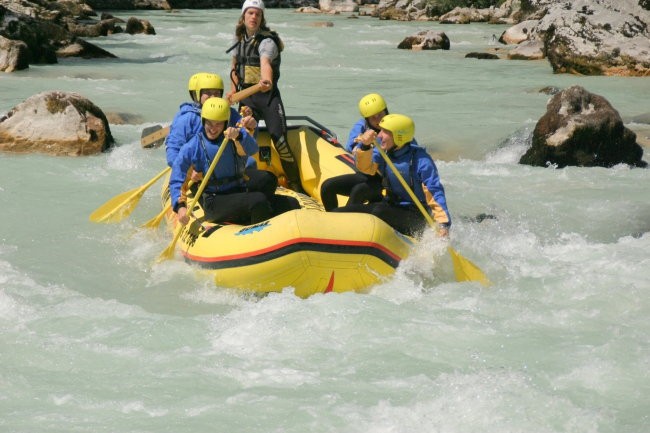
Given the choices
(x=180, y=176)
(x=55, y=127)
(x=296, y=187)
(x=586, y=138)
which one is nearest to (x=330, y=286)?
(x=180, y=176)

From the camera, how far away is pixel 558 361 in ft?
16.5

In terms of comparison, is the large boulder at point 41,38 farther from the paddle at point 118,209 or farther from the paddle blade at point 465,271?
the paddle blade at point 465,271

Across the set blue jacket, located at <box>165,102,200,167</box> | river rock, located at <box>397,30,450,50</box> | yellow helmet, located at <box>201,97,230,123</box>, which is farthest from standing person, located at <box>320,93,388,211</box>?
river rock, located at <box>397,30,450,50</box>

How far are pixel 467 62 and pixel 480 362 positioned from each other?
1520 centimetres

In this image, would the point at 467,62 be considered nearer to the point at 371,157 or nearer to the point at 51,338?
the point at 371,157

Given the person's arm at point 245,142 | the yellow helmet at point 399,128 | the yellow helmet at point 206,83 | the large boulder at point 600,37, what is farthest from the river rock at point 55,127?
the large boulder at point 600,37

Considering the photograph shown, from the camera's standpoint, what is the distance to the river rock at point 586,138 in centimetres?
1000

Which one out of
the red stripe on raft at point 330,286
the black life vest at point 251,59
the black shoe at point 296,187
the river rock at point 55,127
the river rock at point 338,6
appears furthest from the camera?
the river rock at point 338,6

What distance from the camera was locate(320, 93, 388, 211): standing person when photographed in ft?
21.3

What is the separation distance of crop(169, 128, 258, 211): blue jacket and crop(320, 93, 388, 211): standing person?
701 millimetres

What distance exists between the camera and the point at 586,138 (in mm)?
10023

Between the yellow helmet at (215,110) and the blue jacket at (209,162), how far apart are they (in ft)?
0.55

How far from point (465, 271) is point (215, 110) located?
1887mm

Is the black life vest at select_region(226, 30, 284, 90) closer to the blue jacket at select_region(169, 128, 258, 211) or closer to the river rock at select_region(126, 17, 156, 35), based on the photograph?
the blue jacket at select_region(169, 128, 258, 211)
